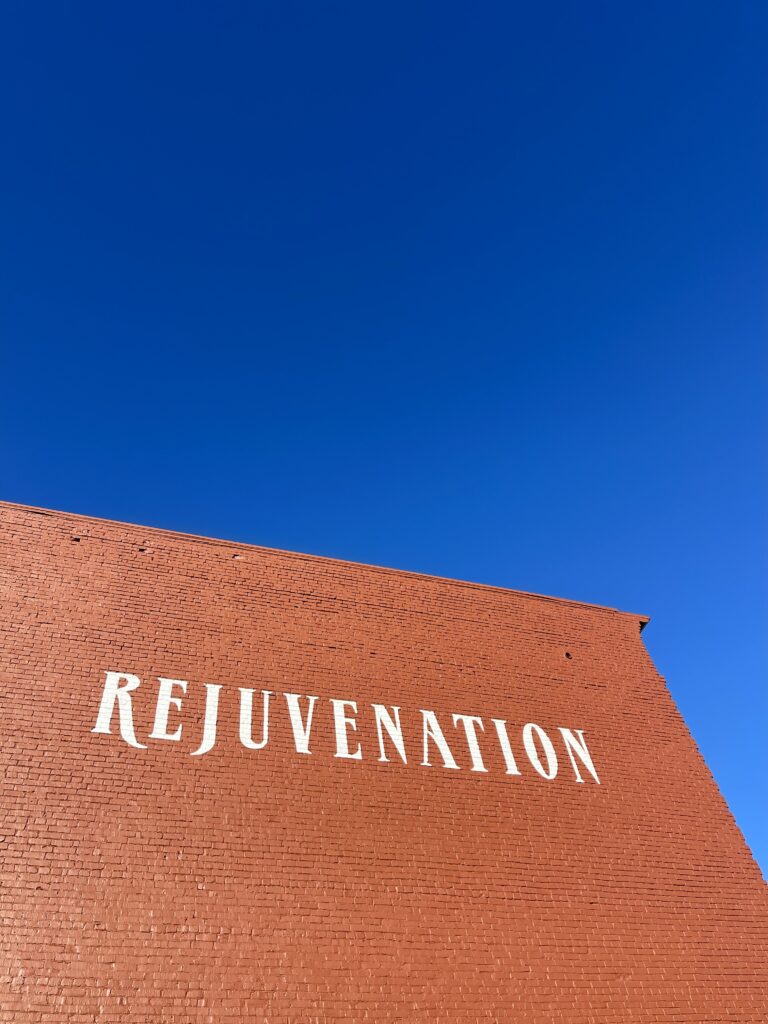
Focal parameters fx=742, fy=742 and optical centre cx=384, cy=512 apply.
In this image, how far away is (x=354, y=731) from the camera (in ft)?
33.6

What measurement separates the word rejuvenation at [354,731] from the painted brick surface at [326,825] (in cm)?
10

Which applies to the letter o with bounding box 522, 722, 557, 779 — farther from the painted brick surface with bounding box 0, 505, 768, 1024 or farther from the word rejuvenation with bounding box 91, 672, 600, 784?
the painted brick surface with bounding box 0, 505, 768, 1024

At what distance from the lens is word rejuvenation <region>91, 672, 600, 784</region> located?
9320 millimetres

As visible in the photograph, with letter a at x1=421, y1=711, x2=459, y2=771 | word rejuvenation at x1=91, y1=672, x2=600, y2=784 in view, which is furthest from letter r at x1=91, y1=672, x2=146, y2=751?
letter a at x1=421, y1=711, x2=459, y2=771

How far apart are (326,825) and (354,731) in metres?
1.41

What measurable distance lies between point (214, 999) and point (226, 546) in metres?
6.22

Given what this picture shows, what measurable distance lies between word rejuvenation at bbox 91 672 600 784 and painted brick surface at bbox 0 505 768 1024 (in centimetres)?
10

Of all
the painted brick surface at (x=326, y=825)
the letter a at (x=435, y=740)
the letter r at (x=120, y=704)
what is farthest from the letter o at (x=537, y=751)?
the letter r at (x=120, y=704)

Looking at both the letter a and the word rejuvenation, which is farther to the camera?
the letter a

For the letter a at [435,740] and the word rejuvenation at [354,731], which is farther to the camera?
the letter a at [435,740]

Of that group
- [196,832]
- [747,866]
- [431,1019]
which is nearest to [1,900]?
[196,832]

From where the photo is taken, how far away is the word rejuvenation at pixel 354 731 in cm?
932

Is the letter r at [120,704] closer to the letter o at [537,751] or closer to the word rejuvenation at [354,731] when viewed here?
the word rejuvenation at [354,731]

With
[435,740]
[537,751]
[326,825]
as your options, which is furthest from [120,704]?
[537,751]
